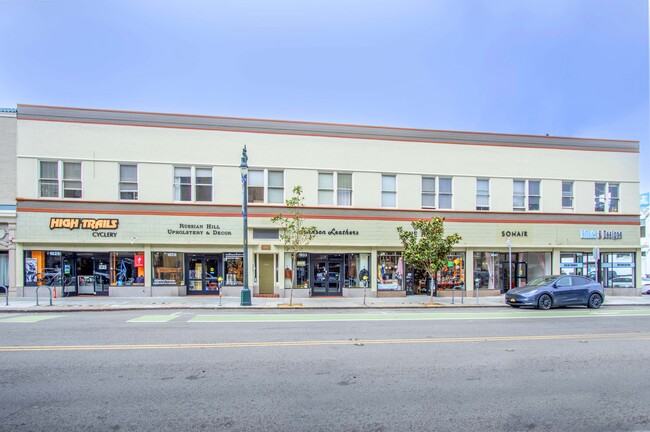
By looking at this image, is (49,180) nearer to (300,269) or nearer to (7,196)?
(7,196)

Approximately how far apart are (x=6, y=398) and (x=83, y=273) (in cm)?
1586

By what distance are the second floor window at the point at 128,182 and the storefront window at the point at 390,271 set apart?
13225 mm

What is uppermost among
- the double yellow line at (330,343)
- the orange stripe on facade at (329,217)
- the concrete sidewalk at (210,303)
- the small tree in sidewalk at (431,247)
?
the orange stripe on facade at (329,217)

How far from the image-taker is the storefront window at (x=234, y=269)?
20031mm

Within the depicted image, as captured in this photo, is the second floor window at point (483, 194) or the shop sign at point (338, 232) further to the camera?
the second floor window at point (483, 194)

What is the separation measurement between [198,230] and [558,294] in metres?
17.1

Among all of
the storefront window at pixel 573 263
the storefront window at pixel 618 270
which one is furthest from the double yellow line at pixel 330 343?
the storefront window at pixel 618 270

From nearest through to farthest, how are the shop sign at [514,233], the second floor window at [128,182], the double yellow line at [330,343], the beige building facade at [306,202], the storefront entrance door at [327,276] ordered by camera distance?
1. the double yellow line at [330,343]
2. the beige building facade at [306,202]
3. the second floor window at [128,182]
4. the storefront entrance door at [327,276]
5. the shop sign at [514,233]

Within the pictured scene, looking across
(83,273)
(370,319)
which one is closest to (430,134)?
(370,319)

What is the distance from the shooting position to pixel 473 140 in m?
21.9

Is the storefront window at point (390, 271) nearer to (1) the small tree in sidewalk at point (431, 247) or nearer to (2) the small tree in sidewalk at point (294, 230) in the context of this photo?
(1) the small tree in sidewalk at point (431, 247)

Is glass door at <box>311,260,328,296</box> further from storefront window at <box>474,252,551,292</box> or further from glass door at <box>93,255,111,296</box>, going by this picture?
glass door at <box>93,255,111,296</box>

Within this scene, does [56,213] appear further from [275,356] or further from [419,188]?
[419,188]

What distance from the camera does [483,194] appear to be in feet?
72.5
